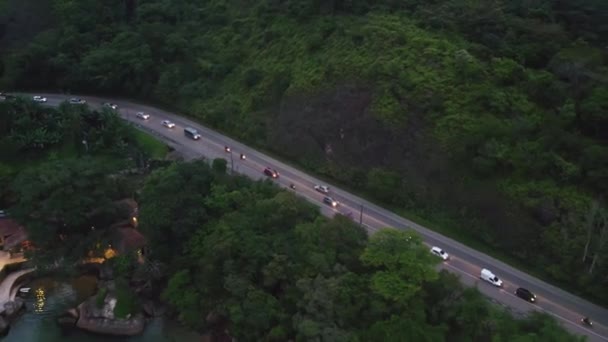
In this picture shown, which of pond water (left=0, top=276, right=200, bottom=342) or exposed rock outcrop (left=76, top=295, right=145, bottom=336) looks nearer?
pond water (left=0, top=276, right=200, bottom=342)

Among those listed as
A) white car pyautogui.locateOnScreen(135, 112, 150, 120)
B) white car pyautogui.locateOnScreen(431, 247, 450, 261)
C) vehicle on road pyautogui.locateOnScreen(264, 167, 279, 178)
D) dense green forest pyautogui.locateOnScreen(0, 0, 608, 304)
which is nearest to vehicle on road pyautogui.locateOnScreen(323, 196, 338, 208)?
dense green forest pyautogui.locateOnScreen(0, 0, 608, 304)

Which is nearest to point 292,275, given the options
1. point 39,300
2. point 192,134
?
point 39,300

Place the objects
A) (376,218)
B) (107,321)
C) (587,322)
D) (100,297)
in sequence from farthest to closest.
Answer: (376,218), (100,297), (107,321), (587,322)

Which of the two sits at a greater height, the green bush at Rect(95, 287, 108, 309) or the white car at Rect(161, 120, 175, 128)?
the white car at Rect(161, 120, 175, 128)

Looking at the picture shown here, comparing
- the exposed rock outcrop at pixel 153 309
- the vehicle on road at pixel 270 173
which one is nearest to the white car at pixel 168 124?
the vehicle on road at pixel 270 173

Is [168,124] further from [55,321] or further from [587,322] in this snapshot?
[587,322]

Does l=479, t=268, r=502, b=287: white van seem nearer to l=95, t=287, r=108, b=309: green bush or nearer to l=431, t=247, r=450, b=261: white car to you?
l=431, t=247, r=450, b=261: white car

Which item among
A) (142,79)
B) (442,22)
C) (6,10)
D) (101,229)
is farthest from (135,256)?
(6,10)
